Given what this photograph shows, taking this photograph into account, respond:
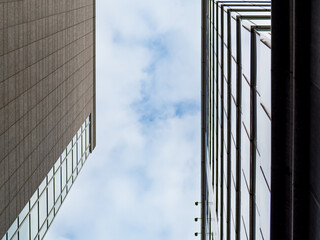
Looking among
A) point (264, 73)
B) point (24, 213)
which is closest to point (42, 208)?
point (24, 213)

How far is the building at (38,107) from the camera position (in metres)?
21.1

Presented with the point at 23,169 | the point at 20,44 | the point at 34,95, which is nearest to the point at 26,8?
the point at 20,44

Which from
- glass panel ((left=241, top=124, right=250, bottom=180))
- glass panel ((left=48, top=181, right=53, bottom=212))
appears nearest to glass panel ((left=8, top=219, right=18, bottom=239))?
glass panel ((left=48, top=181, right=53, bottom=212))

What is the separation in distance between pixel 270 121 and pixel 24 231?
18.0 m

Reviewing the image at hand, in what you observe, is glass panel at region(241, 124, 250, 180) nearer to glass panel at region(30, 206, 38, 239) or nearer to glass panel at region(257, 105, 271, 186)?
glass panel at region(257, 105, 271, 186)

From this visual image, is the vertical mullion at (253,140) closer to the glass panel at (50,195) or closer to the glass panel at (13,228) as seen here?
the glass panel at (13,228)

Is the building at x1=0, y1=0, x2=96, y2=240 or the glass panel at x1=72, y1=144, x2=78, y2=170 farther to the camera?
the glass panel at x1=72, y1=144, x2=78, y2=170

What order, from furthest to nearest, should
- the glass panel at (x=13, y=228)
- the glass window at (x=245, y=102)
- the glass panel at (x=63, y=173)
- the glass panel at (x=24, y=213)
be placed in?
the glass panel at (x=63, y=173) → the glass panel at (x=24, y=213) → the glass panel at (x=13, y=228) → the glass window at (x=245, y=102)

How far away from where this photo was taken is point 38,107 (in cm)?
2638

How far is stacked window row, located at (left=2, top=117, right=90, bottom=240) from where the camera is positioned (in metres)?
24.3

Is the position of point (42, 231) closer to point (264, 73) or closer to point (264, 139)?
point (264, 139)

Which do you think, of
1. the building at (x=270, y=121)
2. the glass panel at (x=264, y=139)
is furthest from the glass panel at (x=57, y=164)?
the glass panel at (x=264, y=139)

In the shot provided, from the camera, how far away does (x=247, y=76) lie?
1741 cm

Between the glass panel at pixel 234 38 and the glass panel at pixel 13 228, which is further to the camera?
the glass panel at pixel 13 228
